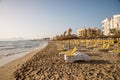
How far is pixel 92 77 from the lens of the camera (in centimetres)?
531

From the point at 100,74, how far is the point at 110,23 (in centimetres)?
5220

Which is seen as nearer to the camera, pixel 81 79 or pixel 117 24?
pixel 81 79

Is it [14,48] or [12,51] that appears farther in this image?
[14,48]

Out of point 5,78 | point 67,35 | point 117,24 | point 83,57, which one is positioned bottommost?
point 5,78

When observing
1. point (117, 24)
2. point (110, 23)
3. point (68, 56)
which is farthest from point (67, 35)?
point (110, 23)

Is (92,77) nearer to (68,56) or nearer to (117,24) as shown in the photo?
(68,56)

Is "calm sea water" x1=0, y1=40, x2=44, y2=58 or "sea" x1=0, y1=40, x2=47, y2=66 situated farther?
"calm sea water" x1=0, y1=40, x2=44, y2=58

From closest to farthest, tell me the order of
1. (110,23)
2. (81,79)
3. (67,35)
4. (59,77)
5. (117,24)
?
(81,79)
(59,77)
(67,35)
(117,24)
(110,23)

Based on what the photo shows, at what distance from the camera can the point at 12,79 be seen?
6.02 metres

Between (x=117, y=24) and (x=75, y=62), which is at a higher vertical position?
(x=117, y=24)

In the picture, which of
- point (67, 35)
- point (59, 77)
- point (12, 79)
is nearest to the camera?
point (59, 77)

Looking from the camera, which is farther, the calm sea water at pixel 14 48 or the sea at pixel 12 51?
the calm sea water at pixel 14 48

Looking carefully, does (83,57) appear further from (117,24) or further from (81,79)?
(117,24)

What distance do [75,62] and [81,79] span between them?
3157 mm
